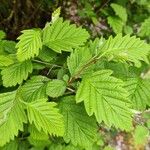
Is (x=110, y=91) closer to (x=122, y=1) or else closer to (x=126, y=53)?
(x=126, y=53)

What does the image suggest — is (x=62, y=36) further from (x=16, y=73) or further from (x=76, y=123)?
(x=76, y=123)

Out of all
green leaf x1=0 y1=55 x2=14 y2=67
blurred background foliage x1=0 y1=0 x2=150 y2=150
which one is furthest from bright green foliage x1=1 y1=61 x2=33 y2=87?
blurred background foliage x1=0 y1=0 x2=150 y2=150

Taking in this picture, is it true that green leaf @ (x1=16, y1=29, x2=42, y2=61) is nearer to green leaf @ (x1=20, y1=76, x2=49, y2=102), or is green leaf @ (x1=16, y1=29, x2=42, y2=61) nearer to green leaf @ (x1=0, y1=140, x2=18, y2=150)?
green leaf @ (x1=20, y1=76, x2=49, y2=102)

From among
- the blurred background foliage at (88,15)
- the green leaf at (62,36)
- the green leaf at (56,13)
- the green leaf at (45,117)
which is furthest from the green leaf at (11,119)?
the blurred background foliage at (88,15)

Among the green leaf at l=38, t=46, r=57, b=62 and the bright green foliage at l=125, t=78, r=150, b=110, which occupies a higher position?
the green leaf at l=38, t=46, r=57, b=62

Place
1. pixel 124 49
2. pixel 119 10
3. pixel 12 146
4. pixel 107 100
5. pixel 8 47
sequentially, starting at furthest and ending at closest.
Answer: pixel 119 10, pixel 12 146, pixel 8 47, pixel 124 49, pixel 107 100

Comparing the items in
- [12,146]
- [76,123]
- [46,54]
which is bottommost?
[12,146]

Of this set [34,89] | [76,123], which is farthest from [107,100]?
[34,89]
